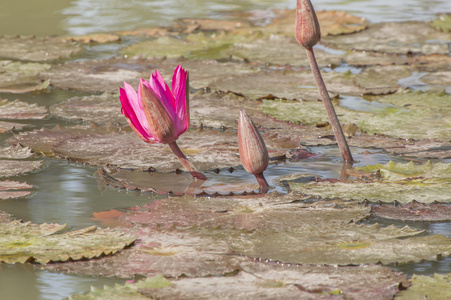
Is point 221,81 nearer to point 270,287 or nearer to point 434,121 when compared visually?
point 434,121

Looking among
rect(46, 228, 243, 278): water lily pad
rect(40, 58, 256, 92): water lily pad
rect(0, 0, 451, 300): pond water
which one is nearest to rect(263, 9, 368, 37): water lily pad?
rect(0, 0, 451, 300): pond water

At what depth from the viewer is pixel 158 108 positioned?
5.57 feet

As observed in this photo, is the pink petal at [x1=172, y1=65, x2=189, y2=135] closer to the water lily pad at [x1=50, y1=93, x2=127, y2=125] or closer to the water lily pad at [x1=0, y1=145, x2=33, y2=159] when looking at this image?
the water lily pad at [x1=0, y1=145, x2=33, y2=159]

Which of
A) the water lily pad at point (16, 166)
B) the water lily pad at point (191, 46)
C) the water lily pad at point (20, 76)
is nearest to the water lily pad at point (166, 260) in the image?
the water lily pad at point (16, 166)

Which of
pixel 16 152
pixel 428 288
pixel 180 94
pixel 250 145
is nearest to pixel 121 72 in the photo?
pixel 16 152

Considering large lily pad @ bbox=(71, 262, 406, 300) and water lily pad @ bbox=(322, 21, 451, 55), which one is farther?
water lily pad @ bbox=(322, 21, 451, 55)

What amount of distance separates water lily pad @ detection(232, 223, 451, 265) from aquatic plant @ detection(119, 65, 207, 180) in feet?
1.45

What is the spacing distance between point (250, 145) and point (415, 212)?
47 centimetres

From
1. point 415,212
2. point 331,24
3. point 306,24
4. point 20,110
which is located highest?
point 306,24

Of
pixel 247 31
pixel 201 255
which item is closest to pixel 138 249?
pixel 201 255

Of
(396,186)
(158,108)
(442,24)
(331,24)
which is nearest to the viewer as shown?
(158,108)

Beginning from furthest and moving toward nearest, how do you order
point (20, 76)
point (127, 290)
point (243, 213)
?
1. point (20, 76)
2. point (243, 213)
3. point (127, 290)

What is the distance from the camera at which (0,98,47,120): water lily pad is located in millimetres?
2615

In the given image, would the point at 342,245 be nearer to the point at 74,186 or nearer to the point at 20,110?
the point at 74,186
